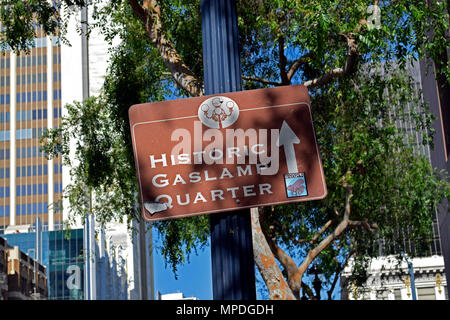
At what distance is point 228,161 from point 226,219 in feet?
1.24

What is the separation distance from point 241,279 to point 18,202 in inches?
4972

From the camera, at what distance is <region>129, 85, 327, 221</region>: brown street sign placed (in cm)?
407

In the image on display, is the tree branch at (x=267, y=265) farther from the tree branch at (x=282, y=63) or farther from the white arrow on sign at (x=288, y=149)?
the white arrow on sign at (x=288, y=149)

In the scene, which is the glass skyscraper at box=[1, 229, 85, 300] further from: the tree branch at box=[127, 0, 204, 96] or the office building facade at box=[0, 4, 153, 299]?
the tree branch at box=[127, 0, 204, 96]

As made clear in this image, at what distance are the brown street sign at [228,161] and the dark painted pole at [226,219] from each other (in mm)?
211

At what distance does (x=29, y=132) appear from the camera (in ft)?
424

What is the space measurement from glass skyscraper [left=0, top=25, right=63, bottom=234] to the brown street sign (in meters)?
122

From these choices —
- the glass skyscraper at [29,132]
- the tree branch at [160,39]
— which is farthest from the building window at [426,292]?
the tree branch at [160,39]

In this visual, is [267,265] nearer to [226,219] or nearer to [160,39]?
[160,39]

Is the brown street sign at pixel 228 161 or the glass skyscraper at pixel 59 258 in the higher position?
the glass skyscraper at pixel 59 258

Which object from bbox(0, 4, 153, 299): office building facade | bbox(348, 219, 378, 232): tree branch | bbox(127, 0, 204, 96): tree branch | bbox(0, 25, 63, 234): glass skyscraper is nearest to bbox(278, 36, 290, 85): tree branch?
bbox(127, 0, 204, 96): tree branch

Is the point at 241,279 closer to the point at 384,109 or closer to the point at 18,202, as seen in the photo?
the point at 384,109

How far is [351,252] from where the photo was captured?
20.5 m

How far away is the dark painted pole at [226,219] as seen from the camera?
13.7ft
